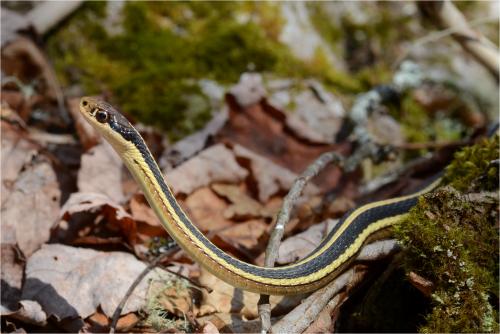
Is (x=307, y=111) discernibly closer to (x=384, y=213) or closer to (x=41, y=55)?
(x=384, y=213)

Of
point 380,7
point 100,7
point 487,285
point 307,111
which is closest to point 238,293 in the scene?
point 487,285

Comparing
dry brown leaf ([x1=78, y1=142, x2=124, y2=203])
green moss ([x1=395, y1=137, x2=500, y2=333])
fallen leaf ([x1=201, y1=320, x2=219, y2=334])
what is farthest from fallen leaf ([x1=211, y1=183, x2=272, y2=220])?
green moss ([x1=395, y1=137, x2=500, y2=333])

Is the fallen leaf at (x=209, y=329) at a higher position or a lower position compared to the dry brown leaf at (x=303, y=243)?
lower

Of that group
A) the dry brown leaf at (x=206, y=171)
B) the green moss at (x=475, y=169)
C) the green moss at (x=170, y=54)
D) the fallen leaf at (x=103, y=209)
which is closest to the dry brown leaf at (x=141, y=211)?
the fallen leaf at (x=103, y=209)

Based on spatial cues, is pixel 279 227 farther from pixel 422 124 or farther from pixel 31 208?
pixel 422 124

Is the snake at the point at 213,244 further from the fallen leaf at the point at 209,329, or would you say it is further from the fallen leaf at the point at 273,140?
the fallen leaf at the point at 273,140

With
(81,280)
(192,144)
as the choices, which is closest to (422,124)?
(192,144)

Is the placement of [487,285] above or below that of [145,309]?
above
